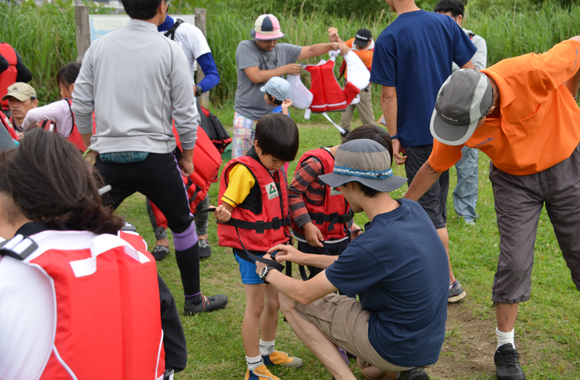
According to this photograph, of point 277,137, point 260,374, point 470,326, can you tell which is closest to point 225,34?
point 277,137

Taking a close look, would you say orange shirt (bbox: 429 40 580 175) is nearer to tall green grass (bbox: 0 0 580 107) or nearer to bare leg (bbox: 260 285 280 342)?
bare leg (bbox: 260 285 280 342)

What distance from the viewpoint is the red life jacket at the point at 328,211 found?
326 centimetres

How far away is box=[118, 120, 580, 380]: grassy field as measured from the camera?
3.18 m

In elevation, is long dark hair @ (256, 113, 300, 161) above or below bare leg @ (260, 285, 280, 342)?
above

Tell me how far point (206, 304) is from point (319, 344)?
1.33 metres

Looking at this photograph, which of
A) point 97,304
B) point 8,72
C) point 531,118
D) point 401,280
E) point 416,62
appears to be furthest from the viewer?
point 8,72

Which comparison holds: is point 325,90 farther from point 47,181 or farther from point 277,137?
point 47,181

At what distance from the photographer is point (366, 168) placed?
2.42 m

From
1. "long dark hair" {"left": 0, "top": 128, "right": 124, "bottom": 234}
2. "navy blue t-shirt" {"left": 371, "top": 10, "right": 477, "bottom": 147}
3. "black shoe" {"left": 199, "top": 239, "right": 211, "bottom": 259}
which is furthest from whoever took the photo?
"black shoe" {"left": 199, "top": 239, "right": 211, "bottom": 259}

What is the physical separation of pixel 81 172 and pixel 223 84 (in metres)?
10.4

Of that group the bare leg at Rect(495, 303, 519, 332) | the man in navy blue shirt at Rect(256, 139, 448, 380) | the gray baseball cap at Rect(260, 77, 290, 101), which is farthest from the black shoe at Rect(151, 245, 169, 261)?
the bare leg at Rect(495, 303, 519, 332)

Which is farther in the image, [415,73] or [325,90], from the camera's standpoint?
[325,90]

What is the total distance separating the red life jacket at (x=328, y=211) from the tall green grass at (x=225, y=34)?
28.3 ft

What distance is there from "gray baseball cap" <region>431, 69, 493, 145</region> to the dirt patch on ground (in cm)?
146
